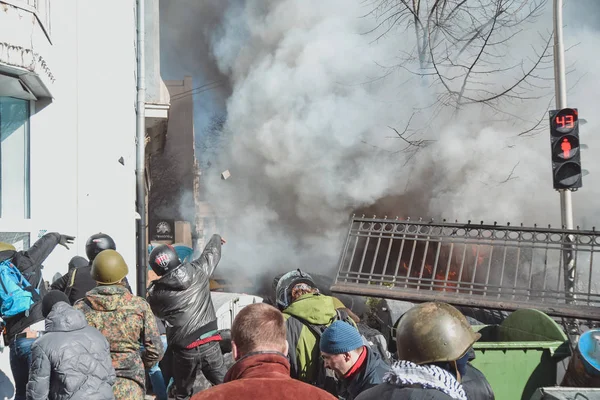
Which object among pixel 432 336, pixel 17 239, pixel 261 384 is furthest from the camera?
pixel 17 239

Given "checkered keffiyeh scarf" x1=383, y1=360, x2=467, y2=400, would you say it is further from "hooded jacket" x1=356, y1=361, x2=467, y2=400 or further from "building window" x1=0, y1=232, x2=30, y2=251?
"building window" x1=0, y1=232, x2=30, y2=251

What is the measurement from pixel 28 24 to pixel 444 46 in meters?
7.05

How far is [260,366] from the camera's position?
1716 millimetres

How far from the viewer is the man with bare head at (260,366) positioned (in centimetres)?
160

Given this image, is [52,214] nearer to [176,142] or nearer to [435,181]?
[435,181]

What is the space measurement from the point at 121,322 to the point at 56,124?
3.39 meters

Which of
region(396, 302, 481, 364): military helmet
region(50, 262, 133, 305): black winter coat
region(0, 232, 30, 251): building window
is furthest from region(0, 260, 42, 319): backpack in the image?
region(396, 302, 481, 364): military helmet

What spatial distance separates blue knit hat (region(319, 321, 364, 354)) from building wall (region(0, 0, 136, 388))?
3407 millimetres

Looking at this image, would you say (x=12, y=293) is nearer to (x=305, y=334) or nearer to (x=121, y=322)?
(x=121, y=322)

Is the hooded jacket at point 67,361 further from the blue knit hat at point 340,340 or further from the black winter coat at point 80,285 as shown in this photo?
the blue knit hat at point 340,340

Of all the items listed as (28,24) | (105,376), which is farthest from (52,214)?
(105,376)

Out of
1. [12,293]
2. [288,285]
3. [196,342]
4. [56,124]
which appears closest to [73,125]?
[56,124]

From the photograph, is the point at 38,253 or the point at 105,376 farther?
the point at 38,253

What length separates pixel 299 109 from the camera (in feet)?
35.0
